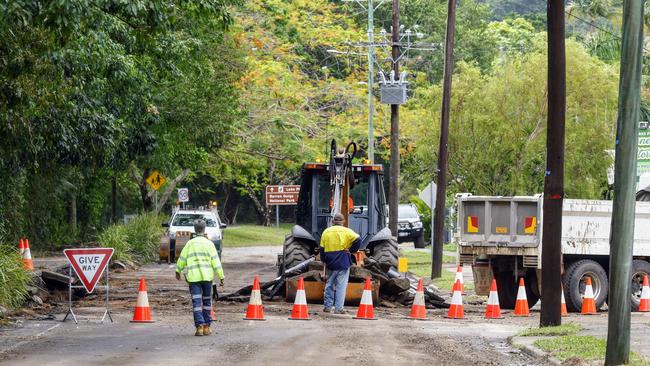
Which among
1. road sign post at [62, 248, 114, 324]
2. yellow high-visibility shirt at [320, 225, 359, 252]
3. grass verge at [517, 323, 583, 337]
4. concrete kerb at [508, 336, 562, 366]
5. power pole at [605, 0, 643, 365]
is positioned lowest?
concrete kerb at [508, 336, 562, 366]

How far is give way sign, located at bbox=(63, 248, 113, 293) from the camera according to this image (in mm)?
20109

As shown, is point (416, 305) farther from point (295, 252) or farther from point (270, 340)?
point (270, 340)

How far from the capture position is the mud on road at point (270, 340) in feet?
50.4

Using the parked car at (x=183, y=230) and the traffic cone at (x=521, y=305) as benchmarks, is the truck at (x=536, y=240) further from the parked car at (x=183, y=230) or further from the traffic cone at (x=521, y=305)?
the parked car at (x=183, y=230)

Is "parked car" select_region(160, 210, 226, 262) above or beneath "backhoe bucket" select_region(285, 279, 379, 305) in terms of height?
above

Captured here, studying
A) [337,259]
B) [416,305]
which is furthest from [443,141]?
[337,259]

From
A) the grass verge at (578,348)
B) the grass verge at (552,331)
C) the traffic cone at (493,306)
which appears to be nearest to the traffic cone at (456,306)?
the traffic cone at (493,306)

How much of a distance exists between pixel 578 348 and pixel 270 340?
13.9ft

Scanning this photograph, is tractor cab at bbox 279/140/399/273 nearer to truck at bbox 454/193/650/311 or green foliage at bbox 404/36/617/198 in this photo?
truck at bbox 454/193/650/311

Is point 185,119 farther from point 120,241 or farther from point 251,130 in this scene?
point 251,130

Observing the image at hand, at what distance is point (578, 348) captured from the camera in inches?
627

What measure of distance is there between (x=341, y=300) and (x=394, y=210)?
55.7ft

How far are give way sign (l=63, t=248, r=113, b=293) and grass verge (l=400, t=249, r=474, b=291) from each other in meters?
12.0

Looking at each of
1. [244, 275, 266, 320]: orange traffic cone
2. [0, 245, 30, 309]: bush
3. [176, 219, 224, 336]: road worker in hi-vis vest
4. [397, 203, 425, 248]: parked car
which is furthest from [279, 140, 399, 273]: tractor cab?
[397, 203, 425, 248]: parked car
